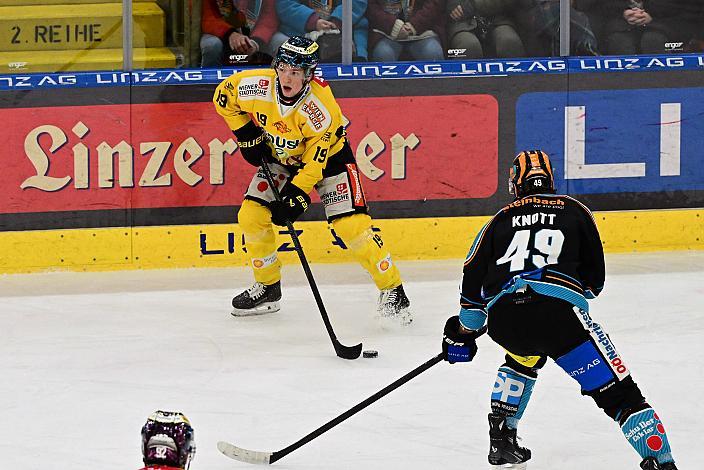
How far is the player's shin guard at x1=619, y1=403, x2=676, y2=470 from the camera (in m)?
3.65

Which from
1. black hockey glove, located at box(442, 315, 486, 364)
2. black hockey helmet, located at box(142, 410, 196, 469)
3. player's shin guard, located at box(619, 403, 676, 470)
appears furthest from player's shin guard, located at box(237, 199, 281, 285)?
black hockey helmet, located at box(142, 410, 196, 469)

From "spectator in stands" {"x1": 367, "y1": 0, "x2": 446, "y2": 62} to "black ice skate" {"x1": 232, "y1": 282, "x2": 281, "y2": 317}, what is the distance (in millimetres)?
1566

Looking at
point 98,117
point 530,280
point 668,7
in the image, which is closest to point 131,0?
point 98,117

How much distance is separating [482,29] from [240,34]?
4.10ft

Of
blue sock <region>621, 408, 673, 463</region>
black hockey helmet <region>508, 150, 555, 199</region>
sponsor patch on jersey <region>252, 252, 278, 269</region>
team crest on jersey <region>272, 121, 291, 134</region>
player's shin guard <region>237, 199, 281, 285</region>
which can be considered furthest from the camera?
sponsor patch on jersey <region>252, 252, 278, 269</region>

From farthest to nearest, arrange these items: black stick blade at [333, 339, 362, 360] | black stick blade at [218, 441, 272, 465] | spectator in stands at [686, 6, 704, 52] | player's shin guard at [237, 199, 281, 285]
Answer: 1. spectator in stands at [686, 6, 704, 52]
2. player's shin guard at [237, 199, 281, 285]
3. black stick blade at [333, 339, 362, 360]
4. black stick blade at [218, 441, 272, 465]

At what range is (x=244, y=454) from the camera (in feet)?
13.9

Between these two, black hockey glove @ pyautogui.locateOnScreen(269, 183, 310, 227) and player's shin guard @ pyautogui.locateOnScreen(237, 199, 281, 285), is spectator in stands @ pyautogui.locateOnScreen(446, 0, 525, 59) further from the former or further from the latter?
black hockey glove @ pyautogui.locateOnScreen(269, 183, 310, 227)

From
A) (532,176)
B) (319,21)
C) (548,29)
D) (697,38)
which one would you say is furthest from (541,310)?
(697,38)

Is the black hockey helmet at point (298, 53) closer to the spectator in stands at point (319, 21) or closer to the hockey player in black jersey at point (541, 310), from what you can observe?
the spectator in stands at point (319, 21)

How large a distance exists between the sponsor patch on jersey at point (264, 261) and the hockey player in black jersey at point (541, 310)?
2305 millimetres

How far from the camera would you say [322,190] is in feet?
19.7

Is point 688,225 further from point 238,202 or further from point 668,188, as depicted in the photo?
point 238,202

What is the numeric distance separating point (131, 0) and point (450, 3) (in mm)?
1618
